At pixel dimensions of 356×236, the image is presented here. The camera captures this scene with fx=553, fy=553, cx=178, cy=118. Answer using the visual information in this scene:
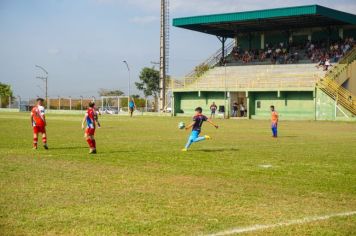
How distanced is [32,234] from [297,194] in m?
4.93

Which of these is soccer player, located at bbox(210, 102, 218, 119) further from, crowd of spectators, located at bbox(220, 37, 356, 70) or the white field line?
the white field line

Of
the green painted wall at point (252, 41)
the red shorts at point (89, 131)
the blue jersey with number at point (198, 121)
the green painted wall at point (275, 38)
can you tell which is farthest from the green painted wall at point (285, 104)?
the red shorts at point (89, 131)

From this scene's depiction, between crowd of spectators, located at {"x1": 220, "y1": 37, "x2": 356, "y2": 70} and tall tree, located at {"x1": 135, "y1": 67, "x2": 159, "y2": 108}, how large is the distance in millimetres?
33040

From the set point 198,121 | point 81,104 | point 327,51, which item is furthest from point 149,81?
point 198,121

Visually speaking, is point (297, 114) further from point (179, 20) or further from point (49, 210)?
point (49, 210)

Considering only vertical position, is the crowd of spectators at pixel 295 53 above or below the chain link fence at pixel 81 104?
above

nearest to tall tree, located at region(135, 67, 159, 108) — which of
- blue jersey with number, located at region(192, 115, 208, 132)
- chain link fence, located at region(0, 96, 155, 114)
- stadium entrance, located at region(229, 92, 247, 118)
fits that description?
chain link fence, located at region(0, 96, 155, 114)

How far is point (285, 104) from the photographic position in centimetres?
5541

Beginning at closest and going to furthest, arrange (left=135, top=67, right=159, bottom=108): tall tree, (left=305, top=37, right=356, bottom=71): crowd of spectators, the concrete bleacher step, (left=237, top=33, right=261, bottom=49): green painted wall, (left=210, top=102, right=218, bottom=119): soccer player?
the concrete bleacher step, (left=305, top=37, right=356, bottom=71): crowd of spectators, (left=210, top=102, right=218, bottom=119): soccer player, (left=237, top=33, right=261, bottom=49): green painted wall, (left=135, top=67, right=159, bottom=108): tall tree

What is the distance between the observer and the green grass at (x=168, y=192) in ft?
24.0

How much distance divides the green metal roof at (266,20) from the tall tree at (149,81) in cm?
3203

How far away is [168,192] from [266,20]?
54.1 metres

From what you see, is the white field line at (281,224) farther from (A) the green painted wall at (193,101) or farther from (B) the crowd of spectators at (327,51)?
(A) the green painted wall at (193,101)

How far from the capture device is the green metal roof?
186 ft
